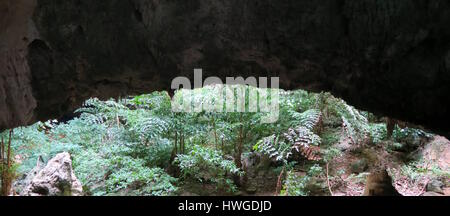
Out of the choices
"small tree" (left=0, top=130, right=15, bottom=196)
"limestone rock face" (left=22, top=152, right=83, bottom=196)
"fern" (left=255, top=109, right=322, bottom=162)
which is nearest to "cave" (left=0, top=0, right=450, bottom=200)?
"fern" (left=255, top=109, right=322, bottom=162)

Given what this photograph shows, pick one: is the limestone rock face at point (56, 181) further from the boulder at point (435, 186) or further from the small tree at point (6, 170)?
the boulder at point (435, 186)

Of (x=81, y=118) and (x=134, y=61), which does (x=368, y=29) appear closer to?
(x=134, y=61)

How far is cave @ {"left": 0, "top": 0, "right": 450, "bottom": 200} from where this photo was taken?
173 cm

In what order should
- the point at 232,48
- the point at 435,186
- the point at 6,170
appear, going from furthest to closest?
the point at 6,170 → the point at 435,186 → the point at 232,48

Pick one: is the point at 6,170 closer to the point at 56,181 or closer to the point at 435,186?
the point at 56,181

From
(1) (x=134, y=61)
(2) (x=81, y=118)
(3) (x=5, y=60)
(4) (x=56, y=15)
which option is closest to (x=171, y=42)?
(1) (x=134, y=61)

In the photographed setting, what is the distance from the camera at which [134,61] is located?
6.56 feet

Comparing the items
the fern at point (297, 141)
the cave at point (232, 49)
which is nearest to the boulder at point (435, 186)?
the fern at point (297, 141)

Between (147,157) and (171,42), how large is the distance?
8.49 feet

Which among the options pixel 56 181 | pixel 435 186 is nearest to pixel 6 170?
pixel 56 181

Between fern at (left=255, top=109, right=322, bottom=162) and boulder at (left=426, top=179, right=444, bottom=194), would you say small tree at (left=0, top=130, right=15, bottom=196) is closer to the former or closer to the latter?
fern at (left=255, top=109, right=322, bottom=162)

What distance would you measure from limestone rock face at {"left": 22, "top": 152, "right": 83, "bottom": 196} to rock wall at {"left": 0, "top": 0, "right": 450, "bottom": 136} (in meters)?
2.02

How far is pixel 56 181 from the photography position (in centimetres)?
381

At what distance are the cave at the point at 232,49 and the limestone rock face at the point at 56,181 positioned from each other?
200 centimetres
